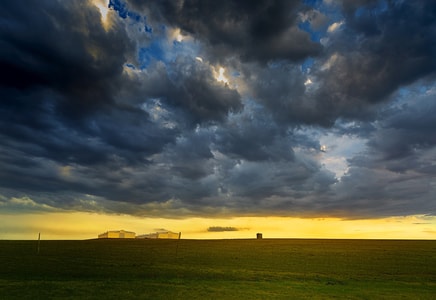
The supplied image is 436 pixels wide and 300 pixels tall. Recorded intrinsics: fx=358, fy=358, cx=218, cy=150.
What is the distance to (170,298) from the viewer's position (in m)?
25.7

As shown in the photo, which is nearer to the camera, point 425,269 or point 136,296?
point 136,296

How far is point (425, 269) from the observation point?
60.4 metres

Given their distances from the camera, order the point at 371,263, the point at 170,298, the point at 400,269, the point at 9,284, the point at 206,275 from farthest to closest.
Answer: the point at 371,263 → the point at 400,269 → the point at 206,275 → the point at 9,284 → the point at 170,298

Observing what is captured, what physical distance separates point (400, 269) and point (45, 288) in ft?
181

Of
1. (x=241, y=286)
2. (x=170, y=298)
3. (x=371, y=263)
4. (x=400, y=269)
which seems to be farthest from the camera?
(x=371, y=263)

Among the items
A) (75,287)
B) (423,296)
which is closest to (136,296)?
(75,287)

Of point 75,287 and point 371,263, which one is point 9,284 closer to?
point 75,287

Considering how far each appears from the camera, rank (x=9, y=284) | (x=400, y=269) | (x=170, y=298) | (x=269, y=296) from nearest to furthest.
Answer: (x=170, y=298) → (x=269, y=296) → (x=9, y=284) → (x=400, y=269)

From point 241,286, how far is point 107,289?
12129 mm

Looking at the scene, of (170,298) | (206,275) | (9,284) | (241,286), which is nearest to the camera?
(170,298)

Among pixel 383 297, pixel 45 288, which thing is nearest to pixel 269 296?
pixel 383 297

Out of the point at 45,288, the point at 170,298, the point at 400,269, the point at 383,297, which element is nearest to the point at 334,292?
the point at 383,297

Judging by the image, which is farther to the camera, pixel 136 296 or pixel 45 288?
pixel 45 288

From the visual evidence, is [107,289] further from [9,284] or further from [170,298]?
[9,284]
